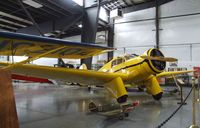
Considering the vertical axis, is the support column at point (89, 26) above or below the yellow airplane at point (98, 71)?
above

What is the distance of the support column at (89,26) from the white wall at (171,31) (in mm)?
6422

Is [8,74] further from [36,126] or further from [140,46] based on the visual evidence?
[140,46]

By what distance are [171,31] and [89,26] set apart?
25.6 feet

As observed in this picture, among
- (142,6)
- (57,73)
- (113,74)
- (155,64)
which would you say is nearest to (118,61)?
(113,74)

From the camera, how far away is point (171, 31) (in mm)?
15578

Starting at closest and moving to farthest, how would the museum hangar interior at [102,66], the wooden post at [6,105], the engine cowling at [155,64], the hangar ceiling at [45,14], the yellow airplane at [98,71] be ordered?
the wooden post at [6,105]
the museum hangar interior at [102,66]
the yellow airplane at [98,71]
the engine cowling at [155,64]
the hangar ceiling at [45,14]

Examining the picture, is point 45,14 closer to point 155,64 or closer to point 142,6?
point 142,6

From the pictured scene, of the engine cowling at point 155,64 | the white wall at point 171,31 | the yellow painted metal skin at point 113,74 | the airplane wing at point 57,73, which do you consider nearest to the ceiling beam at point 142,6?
the white wall at point 171,31

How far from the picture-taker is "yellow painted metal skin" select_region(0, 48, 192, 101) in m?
4.44

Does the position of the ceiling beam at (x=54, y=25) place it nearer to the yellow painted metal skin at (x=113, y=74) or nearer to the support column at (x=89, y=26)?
the support column at (x=89, y=26)

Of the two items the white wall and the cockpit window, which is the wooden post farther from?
the white wall

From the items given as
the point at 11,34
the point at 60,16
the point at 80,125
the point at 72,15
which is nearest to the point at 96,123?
the point at 80,125

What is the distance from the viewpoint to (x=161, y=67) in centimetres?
558

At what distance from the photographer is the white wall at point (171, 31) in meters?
14.6
